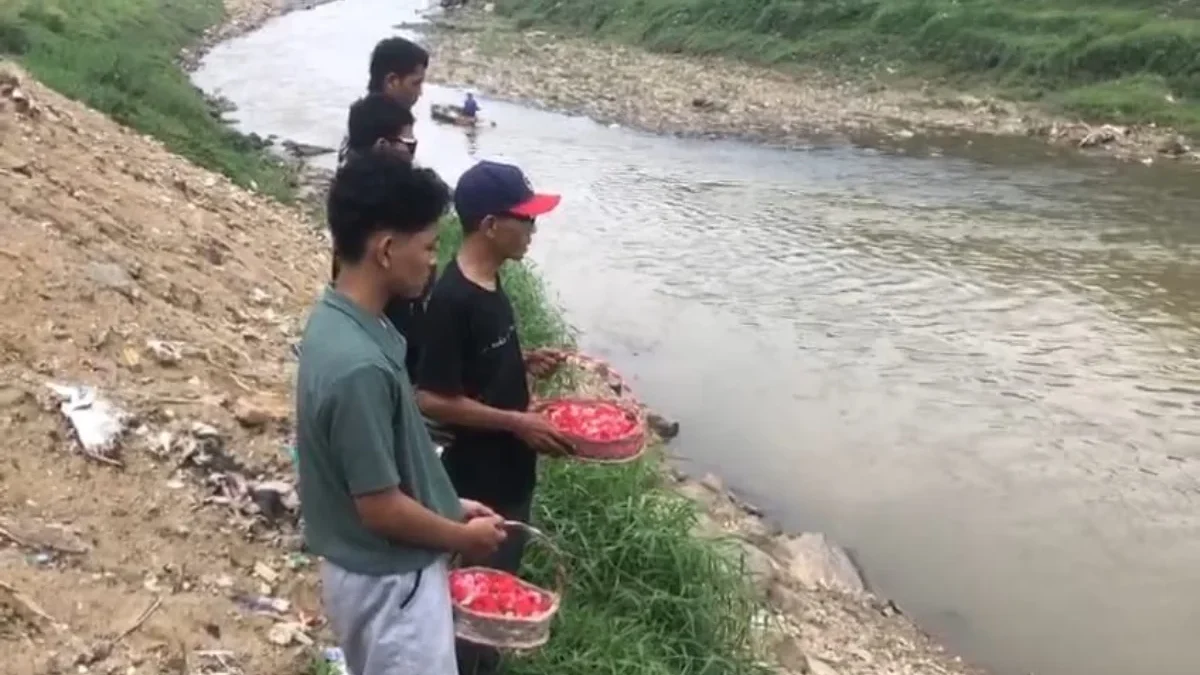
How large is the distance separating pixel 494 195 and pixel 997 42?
23189mm

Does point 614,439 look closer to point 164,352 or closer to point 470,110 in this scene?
point 164,352

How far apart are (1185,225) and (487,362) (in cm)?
1378

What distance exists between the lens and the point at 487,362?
3680mm

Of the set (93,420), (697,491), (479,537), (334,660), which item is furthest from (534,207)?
(697,491)

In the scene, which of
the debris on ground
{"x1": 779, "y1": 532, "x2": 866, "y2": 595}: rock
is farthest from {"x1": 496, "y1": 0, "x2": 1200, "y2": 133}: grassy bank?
the debris on ground

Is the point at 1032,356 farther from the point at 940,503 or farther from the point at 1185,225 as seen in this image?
the point at 1185,225

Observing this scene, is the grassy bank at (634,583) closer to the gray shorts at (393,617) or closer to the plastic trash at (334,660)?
the plastic trash at (334,660)

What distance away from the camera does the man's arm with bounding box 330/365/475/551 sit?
8.73 ft

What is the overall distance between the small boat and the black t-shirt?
1856cm

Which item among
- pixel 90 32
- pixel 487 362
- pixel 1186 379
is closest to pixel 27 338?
pixel 487 362

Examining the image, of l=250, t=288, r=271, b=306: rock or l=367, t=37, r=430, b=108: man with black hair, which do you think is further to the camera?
l=250, t=288, r=271, b=306: rock

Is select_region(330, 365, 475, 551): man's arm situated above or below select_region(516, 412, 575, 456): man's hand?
above

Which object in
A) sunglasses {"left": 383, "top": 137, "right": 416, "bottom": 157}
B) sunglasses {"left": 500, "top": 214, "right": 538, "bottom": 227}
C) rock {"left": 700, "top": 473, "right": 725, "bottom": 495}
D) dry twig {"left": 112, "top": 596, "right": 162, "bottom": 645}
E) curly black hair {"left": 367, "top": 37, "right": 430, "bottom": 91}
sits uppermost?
curly black hair {"left": 367, "top": 37, "right": 430, "bottom": 91}

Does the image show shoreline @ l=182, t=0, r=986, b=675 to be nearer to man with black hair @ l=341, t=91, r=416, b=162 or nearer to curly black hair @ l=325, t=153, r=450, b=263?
man with black hair @ l=341, t=91, r=416, b=162
